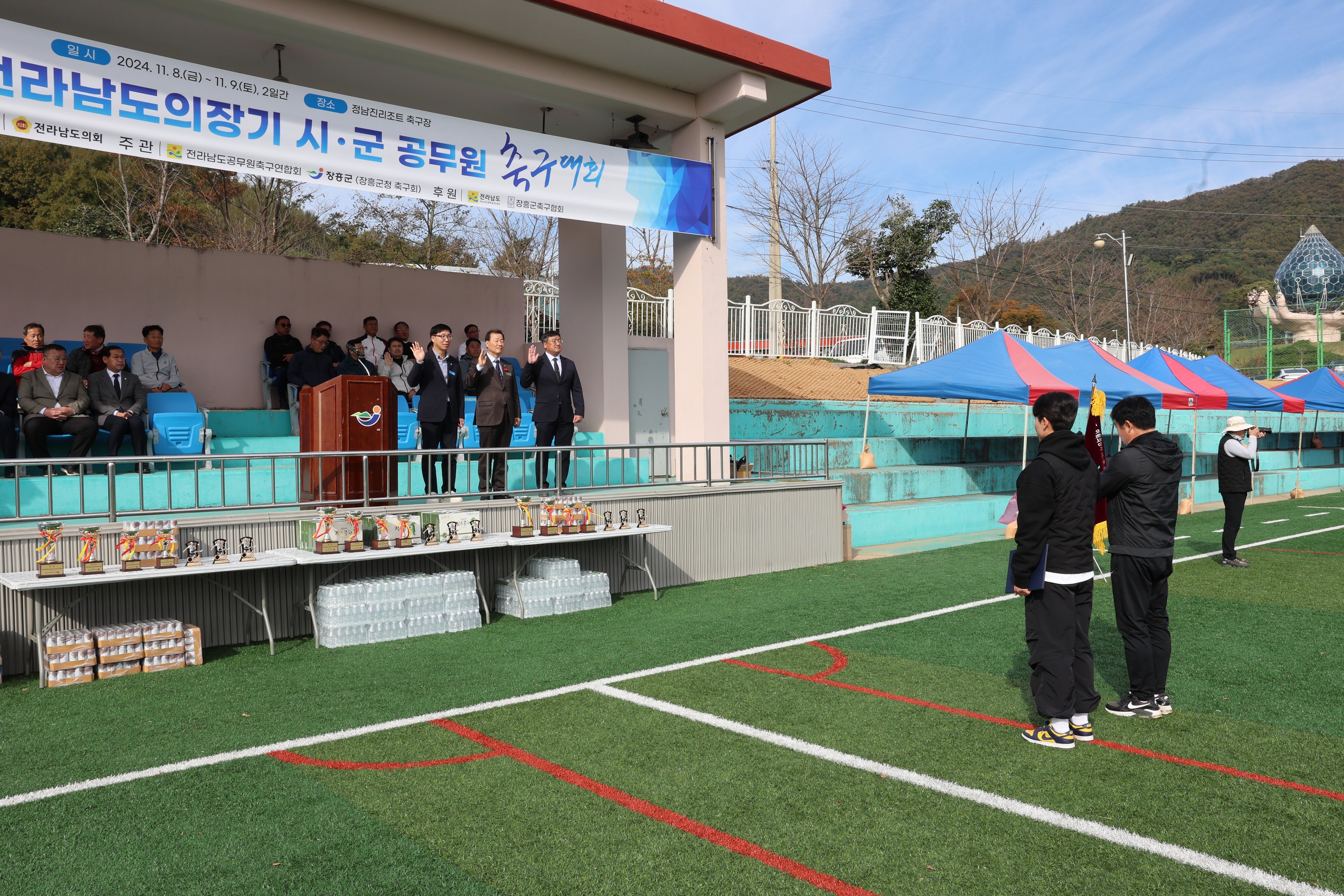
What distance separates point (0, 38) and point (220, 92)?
1.51 m

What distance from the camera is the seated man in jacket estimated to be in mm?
11070

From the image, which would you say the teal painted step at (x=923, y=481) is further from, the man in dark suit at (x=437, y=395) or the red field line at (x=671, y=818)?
the red field line at (x=671, y=818)

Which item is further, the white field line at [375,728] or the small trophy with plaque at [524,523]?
the small trophy with plaque at [524,523]

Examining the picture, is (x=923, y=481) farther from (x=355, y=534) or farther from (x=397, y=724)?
(x=397, y=724)

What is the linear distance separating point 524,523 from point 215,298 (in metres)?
6.73

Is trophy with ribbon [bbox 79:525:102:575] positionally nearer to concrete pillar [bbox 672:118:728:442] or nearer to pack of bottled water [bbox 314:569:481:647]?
pack of bottled water [bbox 314:569:481:647]

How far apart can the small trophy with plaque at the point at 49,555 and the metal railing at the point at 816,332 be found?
16.6m

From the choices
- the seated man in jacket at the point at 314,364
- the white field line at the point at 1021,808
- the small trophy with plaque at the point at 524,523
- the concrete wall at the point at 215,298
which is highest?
the concrete wall at the point at 215,298

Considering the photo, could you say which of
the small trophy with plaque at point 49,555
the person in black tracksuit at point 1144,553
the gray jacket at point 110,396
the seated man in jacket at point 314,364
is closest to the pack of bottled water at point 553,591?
the small trophy with plaque at point 49,555

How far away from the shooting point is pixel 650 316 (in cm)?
1689

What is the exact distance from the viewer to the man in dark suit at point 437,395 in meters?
8.52

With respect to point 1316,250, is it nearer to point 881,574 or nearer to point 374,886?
point 881,574

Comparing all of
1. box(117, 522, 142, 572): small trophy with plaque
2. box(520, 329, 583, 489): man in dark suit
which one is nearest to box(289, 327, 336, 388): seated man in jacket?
box(520, 329, 583, 489): man in dark suit

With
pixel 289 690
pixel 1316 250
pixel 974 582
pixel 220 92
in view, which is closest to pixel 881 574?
pixel 974 582
